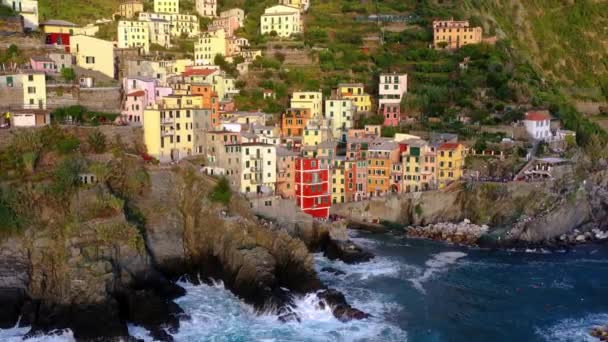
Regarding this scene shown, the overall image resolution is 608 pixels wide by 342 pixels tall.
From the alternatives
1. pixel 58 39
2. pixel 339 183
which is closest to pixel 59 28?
pixel 58 39

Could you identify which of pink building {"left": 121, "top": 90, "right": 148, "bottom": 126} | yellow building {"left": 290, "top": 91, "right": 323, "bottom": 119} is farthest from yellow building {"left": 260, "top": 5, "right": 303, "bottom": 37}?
pink building {"left": 121, "top": 90, "right": 148, "bottom": 126}

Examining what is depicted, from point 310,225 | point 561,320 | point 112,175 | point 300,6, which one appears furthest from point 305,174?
point 300,6

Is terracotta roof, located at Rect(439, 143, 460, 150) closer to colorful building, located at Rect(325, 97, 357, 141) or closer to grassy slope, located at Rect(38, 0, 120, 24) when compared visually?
colorful building, located at Rect(325, 97, 357, 141)

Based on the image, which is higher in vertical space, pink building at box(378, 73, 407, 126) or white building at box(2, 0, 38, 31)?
white building at box(2, 0, 38, 31)

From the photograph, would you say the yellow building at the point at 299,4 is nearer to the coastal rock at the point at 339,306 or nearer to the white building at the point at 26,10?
the white building at the point at 26,10

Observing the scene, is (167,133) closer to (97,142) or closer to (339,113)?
(97,142)

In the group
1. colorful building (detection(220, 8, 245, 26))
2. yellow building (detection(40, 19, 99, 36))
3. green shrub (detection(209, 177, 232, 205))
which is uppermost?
colorful building (detection(220, 8, 245, 26))

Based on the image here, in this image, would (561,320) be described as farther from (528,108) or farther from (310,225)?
(528,108)
